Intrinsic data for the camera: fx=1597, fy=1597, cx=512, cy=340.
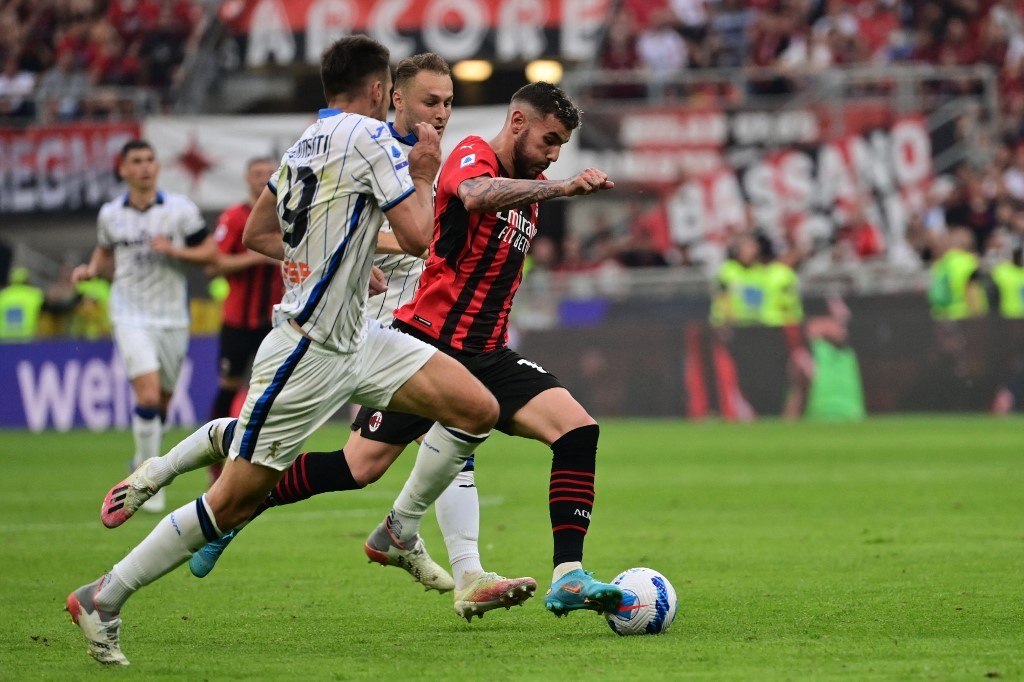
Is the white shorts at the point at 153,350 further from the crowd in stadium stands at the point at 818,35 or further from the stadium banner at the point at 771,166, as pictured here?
the crowd in stadium stands at the point at 818,35

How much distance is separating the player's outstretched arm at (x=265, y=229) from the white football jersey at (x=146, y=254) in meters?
5.81

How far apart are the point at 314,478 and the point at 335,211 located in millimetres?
1738

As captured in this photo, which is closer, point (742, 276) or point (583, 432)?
point (583, 432)

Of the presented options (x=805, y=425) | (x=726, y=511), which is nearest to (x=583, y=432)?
(x=726, y=511)

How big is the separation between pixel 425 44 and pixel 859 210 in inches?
273

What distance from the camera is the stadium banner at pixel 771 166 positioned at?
2386 cm

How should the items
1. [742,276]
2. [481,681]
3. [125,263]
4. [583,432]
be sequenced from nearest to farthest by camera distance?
[481,681] → [583,432] → [125,263] → [742,276]

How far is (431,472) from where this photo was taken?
654cm

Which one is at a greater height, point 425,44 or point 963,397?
point 425,44

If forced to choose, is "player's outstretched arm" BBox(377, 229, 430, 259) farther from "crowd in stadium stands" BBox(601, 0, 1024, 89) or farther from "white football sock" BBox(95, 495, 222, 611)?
"crowd in stadium stands" BBox(601, 0, 1024, 89)

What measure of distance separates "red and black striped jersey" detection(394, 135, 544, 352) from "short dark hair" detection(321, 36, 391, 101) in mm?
893

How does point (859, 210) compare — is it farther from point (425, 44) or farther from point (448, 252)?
point (448, 252)

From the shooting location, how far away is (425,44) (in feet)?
78.2

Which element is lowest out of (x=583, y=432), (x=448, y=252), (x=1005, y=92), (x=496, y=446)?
(x=496, y=446)
